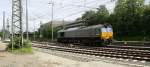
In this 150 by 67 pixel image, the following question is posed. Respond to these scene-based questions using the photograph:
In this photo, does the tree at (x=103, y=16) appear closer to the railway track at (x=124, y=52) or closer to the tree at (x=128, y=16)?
the tree at (x=128, y=16)

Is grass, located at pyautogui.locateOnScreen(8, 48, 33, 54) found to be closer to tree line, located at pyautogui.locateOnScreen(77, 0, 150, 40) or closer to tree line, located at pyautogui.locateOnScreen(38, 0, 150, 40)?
tree line, located at pyautogui.locateOnScreen(38, 0, 150, 40)

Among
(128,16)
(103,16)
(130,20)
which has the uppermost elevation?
(103,16)

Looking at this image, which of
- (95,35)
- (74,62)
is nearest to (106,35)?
(95,35)

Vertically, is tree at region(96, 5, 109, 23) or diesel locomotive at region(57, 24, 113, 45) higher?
tree at region(96, 5, 109, 23)

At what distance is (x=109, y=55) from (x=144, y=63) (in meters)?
5.75

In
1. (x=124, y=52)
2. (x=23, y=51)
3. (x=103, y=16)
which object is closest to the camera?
(x=124, y=52)

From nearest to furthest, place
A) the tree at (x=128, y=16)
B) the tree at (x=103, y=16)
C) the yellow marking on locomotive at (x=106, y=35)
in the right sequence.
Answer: the yellow marking on locomotive at (x=106, y=35) → the tree at (x=128, y=16) → the tree at (x=103, y=16)

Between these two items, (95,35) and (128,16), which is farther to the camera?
(128,16)

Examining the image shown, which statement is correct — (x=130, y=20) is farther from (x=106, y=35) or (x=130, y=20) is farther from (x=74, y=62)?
(x=74, y=62)

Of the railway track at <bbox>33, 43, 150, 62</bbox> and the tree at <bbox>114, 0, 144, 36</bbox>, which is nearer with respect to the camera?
the railway track at <bbox>33, 43, 150, 62</bbox>

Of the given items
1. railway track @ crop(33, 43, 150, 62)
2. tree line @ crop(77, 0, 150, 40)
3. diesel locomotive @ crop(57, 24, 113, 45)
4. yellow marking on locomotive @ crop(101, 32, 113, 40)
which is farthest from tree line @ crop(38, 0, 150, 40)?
railway track @ crop(33, 43, 150, 62)

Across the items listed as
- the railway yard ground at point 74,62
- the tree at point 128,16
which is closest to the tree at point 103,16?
the tree at point 128,16

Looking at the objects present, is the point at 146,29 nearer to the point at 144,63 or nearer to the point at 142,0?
the point at 142,0

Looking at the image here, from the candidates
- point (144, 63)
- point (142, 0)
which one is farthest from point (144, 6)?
point (144, 63)
